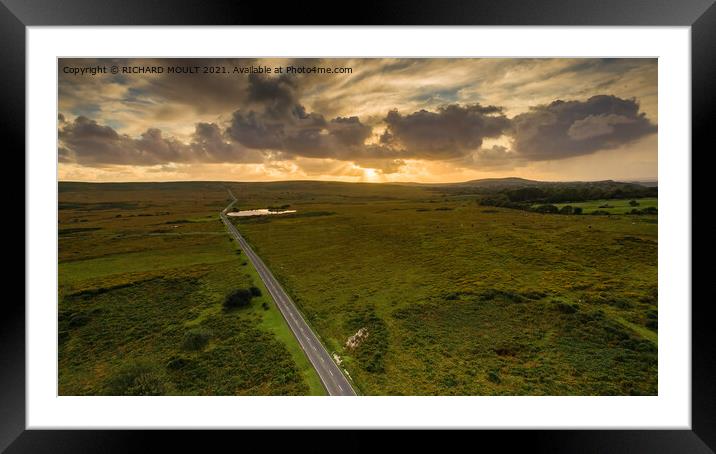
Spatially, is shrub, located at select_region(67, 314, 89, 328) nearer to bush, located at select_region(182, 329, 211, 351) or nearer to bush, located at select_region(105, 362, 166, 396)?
bush, located at select_region(105, 362, 166, 396)

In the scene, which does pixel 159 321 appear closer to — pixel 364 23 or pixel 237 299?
pixel 237 299

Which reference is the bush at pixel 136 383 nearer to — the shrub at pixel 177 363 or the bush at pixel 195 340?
the shrub at pixel 177 363

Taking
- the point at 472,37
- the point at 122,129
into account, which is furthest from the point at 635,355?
the point at 122,129

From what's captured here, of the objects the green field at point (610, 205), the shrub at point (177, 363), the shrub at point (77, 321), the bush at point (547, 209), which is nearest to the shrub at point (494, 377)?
the shrub at point (177, 363)

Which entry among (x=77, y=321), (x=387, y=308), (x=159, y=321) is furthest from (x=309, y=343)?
(x=77, y=321)

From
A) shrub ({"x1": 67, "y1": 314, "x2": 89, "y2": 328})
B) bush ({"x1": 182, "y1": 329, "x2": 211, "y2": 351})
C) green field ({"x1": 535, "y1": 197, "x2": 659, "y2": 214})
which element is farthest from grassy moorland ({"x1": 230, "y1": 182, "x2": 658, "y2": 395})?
shrub ({"x1": 67, "y1": 314, "x2": 89, "y2": 328})
